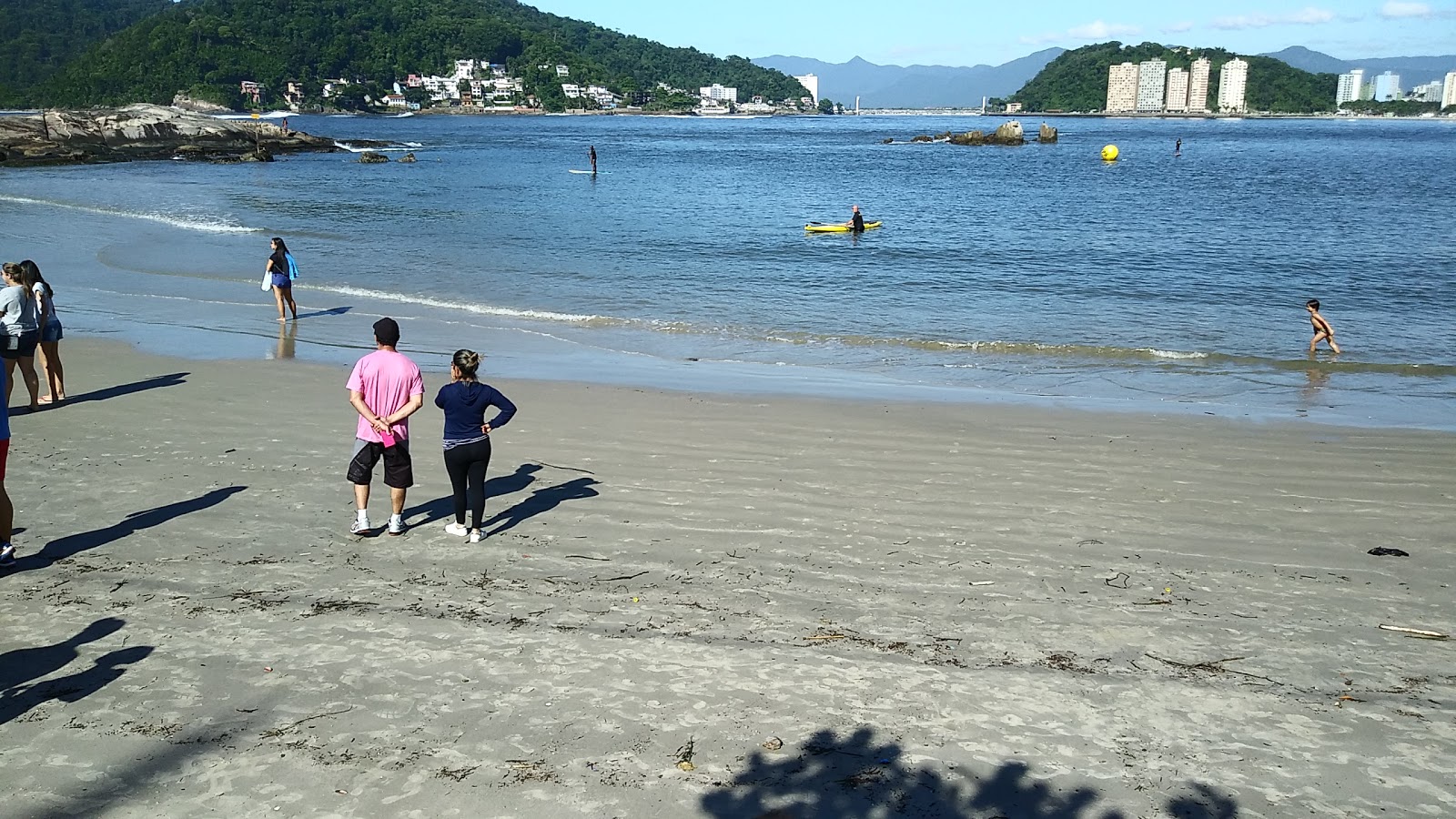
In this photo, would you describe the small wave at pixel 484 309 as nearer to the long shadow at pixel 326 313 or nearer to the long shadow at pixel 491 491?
the long shadow at pixel 326 313

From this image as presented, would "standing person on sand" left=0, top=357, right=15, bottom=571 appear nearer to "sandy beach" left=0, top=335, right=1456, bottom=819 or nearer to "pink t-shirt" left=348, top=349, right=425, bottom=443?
"sandy beach" left=0, top=335, right=1456, bottom=819

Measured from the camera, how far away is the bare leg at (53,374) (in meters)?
11.3

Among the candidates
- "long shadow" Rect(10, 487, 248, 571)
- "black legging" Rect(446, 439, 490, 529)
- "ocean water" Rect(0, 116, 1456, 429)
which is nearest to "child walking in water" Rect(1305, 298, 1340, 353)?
"ocean water" Rect(0, 116, 1456, 429)

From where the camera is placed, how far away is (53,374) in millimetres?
11492

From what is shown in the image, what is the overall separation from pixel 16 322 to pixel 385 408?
6080mm

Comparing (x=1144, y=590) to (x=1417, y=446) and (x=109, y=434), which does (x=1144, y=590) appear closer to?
(x=1417, y=446)

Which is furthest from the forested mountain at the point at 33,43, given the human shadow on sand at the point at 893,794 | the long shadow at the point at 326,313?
the human shadow on sand at the point at 893,794

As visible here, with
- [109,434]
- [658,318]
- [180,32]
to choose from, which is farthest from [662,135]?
[109,434]

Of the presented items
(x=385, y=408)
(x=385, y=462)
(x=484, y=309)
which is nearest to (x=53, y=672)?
(x=385, y=462)

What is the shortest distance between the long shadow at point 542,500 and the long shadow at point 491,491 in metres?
0.30

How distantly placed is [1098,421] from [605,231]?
25459 millimetres

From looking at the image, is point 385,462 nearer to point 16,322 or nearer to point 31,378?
point 16,322

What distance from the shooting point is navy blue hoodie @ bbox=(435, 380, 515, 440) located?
24.2ft

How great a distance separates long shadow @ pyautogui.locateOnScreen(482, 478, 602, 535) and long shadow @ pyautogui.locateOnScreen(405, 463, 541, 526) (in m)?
0.30
